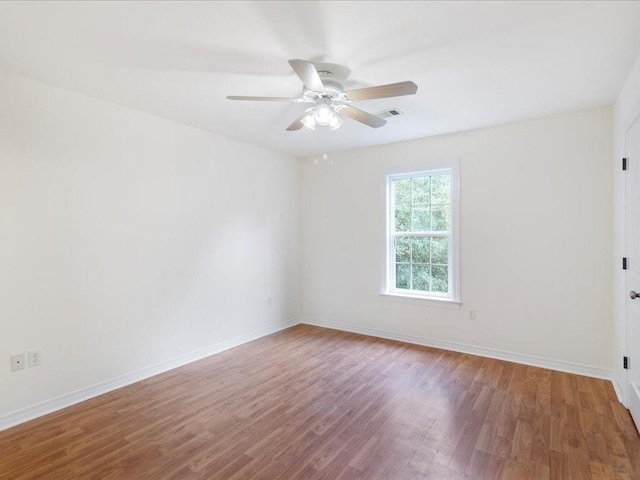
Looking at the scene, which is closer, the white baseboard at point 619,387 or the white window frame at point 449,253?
the white baseboard at point 619,387

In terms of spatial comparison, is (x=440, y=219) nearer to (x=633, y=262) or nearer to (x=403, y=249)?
(x=403, y=249)

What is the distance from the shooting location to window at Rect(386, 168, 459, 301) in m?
3.88

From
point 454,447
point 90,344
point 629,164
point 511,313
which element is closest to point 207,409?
point 90,344

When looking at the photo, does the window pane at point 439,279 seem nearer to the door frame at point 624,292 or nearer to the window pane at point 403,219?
the window pane at point 403,219

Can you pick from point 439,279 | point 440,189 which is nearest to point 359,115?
point 440,189

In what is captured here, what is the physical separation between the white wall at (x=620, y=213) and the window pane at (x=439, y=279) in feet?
4.92

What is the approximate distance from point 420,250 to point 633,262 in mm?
2027

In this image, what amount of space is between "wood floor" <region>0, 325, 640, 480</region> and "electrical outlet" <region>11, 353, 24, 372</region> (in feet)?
1.31

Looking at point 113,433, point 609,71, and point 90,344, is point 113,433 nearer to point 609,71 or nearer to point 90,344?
point 90,344

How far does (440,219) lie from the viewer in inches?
157

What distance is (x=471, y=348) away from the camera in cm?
369

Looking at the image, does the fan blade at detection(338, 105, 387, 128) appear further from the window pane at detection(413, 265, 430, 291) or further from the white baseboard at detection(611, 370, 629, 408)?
the white baseboard at detection(611, 370, 629, 408)

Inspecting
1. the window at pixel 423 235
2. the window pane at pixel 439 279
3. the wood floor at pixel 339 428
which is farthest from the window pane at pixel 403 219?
the wood floor at pixel 339 428

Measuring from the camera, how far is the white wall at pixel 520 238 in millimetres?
3072
